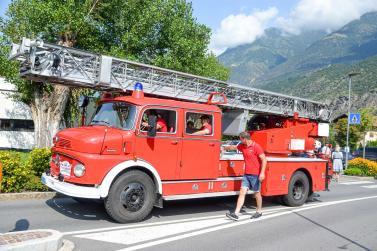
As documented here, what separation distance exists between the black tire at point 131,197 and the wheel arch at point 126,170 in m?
0.08

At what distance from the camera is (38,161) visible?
10672mm

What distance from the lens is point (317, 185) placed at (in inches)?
422

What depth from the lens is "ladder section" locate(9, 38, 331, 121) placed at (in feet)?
24.7

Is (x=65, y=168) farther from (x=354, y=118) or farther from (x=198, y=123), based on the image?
(x=354, y=118)

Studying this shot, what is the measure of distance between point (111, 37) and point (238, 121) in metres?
13.8

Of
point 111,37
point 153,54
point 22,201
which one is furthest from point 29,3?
point 22,201

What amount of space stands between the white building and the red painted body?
2587cm

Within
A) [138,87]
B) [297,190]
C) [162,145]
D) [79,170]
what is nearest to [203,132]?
[162,145]

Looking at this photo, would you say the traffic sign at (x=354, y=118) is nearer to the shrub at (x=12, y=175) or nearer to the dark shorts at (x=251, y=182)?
the dark shorts at (x=251, y=182)

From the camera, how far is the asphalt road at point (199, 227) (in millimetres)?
6352

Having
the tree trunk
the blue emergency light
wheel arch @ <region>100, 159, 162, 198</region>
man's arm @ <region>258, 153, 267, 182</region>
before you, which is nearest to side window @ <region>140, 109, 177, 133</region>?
the blue emergency light

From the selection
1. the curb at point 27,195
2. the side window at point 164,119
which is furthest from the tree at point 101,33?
the side window at point 164,119

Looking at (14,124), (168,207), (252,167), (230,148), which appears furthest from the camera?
(14,124)

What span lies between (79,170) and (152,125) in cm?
155
